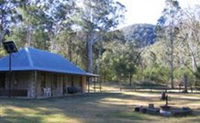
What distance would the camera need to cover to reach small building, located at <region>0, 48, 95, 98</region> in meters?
29.1

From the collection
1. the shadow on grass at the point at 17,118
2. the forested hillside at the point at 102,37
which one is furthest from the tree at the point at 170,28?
the shadow on grass at the point at 17,118

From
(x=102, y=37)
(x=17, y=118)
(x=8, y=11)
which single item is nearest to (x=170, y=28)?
(x=102, y=37)

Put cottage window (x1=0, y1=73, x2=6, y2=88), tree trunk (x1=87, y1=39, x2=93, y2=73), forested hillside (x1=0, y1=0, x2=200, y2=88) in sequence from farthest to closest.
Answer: tree trunk (x1=87, y1=39, x2=93, y2=73) → forested hillside (x1=0, y1=0, x2=200, y2=88) → cottage window (x1=0, y1=73, x2=6, y2=88)

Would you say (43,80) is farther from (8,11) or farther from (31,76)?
(8,11)

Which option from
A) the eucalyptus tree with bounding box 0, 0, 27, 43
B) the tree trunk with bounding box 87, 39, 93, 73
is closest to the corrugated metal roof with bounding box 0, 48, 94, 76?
the eucalyptus tree with bounding box 0, 0, 27, 43

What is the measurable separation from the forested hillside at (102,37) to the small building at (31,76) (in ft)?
48.7

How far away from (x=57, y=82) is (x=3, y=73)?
15.9ft

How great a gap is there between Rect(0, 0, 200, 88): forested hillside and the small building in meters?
14.8

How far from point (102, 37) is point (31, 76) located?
31.9 meters

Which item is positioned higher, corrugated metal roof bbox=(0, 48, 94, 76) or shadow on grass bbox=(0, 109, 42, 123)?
corrugated metal roof bbox=(0, 48, 94, 76)

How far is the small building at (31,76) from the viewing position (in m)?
29.1

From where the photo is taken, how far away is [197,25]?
165 feet

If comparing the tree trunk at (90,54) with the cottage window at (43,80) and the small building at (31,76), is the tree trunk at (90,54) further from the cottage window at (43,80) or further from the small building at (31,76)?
the cottage window at (43,80)

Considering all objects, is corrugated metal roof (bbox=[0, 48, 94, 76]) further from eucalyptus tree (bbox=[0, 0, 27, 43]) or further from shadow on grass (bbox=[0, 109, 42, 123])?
shadow on grass (bbox=[0, 109, 42, 123])
